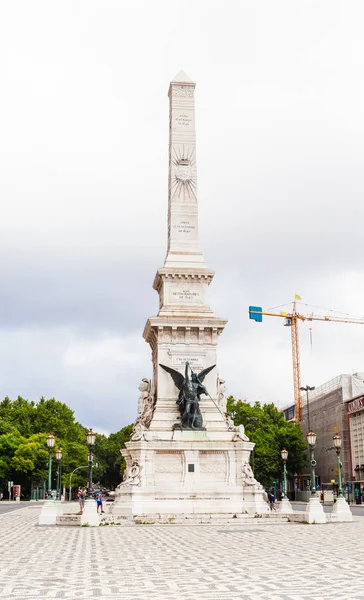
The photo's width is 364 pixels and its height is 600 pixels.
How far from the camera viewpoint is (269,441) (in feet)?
263

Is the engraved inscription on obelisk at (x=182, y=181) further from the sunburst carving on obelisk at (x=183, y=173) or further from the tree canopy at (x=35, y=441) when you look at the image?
the tree canopy at (x=35, y=441)

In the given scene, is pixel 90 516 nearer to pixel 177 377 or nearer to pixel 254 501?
pixel 254 501

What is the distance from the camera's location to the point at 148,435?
36656 millimetres

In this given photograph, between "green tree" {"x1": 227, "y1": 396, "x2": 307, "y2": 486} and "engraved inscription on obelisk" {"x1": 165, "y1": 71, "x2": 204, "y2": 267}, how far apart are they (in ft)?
134

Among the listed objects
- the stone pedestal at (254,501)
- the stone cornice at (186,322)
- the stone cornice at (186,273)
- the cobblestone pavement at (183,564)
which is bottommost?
the cobblestone pavement at (183,564)

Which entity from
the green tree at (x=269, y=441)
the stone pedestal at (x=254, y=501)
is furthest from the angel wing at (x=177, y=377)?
the green tree at (x=269, y=441)

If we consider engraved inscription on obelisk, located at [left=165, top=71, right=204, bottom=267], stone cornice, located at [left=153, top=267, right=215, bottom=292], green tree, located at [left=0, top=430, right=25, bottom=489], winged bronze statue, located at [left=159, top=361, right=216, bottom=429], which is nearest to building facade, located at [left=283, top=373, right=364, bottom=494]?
green tree, located at [left=0, top=430, right=25, bottom=489]

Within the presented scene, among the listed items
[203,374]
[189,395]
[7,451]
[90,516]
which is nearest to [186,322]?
[203,374]

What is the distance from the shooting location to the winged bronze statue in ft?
121

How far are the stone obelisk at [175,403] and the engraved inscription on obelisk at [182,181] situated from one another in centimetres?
6

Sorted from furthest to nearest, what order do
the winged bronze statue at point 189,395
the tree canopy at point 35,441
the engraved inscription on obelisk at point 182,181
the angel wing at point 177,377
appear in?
the tree canopy at point 35,441, the engraved inscription on obelisk at point 182,181, the angel wing at point 177,377, the winged bronze statue at point 189,395

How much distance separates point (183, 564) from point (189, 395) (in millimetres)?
21273

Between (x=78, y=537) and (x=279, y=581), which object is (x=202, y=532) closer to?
(x=78, y=537)

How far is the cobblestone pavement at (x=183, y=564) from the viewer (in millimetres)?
11773
